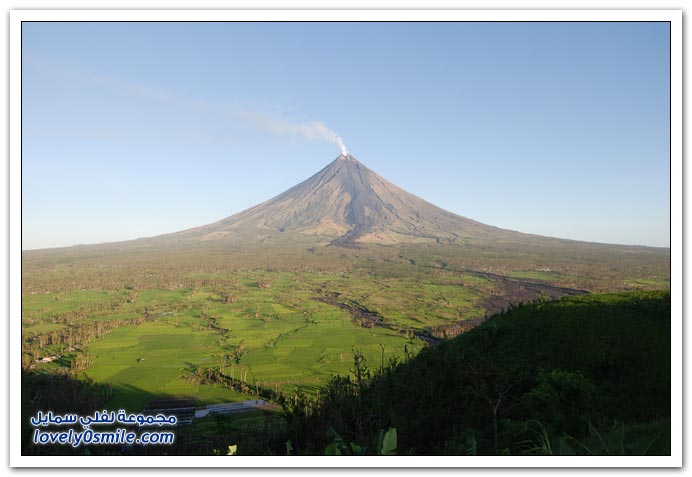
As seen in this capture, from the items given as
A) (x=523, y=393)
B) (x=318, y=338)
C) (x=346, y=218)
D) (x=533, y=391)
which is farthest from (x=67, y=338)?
(x=346, y=218)

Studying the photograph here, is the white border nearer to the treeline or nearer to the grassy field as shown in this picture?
the grassy field

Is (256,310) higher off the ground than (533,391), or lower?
lower

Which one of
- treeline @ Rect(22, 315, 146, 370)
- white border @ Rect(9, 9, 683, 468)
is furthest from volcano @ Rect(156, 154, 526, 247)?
white border @ Rect(9, 9, 683, 468)

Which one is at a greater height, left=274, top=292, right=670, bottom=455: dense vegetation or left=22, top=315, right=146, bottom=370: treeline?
left=274, top=292, right=670, bottom=455: dense vegetation

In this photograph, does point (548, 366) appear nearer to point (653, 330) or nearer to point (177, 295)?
point (653, 330)

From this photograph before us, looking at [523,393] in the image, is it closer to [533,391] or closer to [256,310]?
[533,391]

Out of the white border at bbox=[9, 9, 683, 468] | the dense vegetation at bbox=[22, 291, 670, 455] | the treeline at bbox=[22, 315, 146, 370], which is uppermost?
the white border at bbox=[9, 9, 683, 468]
